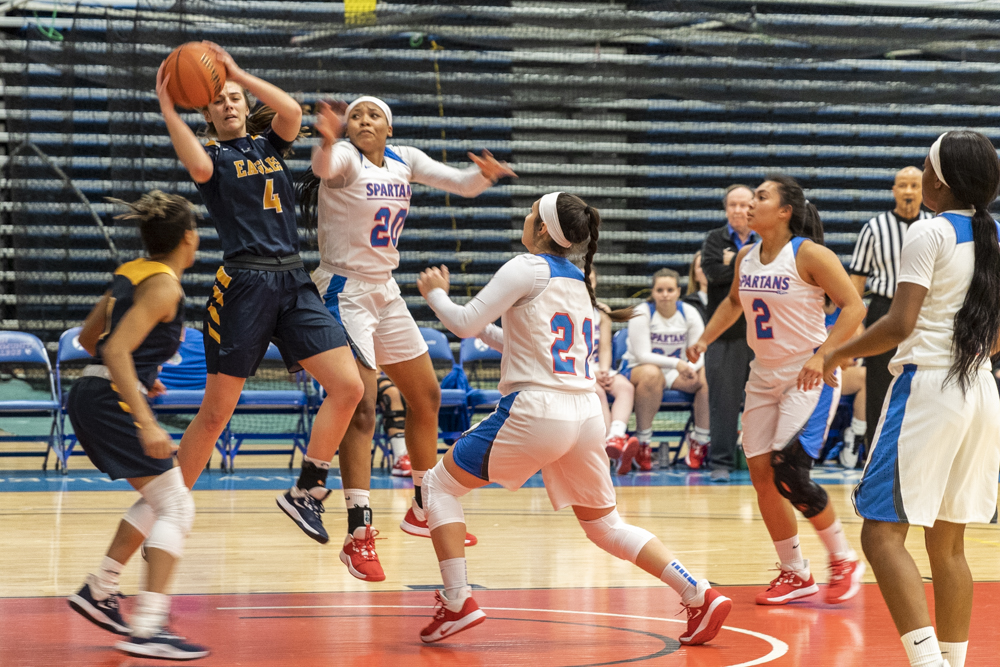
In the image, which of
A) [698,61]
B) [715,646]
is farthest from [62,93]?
[715,646]

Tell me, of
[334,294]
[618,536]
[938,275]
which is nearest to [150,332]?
[334,294]

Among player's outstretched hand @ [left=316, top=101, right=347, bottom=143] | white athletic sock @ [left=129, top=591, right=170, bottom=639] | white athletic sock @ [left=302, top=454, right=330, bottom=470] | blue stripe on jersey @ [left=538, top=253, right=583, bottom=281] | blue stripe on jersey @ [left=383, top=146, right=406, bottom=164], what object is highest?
player's outstretched hand @ [left=316, top=101, right=347, bottom=143]

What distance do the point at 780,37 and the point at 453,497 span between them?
672 cm

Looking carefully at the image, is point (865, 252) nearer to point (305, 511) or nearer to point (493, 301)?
point (493, 301)

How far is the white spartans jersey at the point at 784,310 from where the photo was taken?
4.35 meters

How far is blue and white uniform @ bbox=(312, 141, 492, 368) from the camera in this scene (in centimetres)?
Result: 446

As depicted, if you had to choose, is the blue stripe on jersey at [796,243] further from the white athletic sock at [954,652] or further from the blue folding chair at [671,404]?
the blue folding chair at [671,404]

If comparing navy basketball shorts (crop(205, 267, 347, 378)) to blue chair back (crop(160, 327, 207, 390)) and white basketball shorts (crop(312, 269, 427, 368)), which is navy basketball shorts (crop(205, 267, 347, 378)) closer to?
white basketball shorts (crop(312, 269, 427, 368))

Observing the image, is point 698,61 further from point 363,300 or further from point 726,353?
point 363,300

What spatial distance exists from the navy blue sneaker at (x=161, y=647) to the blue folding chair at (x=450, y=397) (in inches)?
193

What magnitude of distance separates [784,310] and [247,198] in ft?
7.03

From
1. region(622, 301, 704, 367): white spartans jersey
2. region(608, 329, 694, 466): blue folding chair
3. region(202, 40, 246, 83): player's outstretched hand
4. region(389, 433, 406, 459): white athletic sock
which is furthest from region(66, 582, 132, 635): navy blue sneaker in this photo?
region(622, 301, 704, 367): white spartans jersey

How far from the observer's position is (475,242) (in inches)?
416

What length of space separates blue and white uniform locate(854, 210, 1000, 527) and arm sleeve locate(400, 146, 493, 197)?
7.36ft
